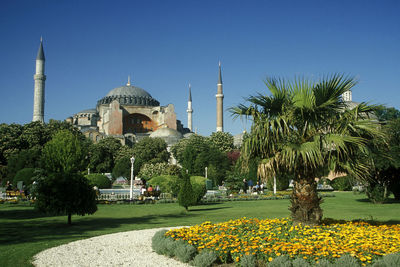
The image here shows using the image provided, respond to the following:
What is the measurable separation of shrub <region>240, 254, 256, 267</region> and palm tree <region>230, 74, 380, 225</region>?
198cm

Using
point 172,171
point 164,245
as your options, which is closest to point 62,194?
point 164,245

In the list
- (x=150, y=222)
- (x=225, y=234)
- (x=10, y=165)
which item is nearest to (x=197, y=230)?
(x=225, y=234)

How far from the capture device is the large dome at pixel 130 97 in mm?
87000

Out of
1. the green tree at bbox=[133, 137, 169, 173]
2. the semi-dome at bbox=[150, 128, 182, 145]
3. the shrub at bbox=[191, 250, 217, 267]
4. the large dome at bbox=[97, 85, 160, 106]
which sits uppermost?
the large dome at bbox=[97, 85, 160, 106]

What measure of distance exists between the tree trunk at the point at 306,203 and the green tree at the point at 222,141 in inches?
1820

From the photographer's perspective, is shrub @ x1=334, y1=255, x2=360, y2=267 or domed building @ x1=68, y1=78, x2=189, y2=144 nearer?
shrub @ x1=334, y1=255, x2=360, y2=267

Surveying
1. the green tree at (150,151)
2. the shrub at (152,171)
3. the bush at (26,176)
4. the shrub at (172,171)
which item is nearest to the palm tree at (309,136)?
the bush at (26,176)

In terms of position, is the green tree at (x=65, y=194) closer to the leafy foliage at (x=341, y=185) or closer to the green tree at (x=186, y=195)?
the green tree at (x=186, y=195)

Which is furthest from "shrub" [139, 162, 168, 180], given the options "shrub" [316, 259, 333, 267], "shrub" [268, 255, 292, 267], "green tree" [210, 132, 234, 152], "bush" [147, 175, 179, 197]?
"shrub" [316, 259, 333, 267]

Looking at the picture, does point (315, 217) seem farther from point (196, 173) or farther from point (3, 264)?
point (196, 173)

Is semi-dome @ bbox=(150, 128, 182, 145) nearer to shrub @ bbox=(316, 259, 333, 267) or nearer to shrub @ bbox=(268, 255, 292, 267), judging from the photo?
shrub @ bbox=(268, 255, 292, 267)

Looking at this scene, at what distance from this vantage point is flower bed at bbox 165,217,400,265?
5.60 meters

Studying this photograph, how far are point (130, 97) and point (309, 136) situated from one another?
8252cm

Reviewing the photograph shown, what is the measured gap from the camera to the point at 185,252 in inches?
257
